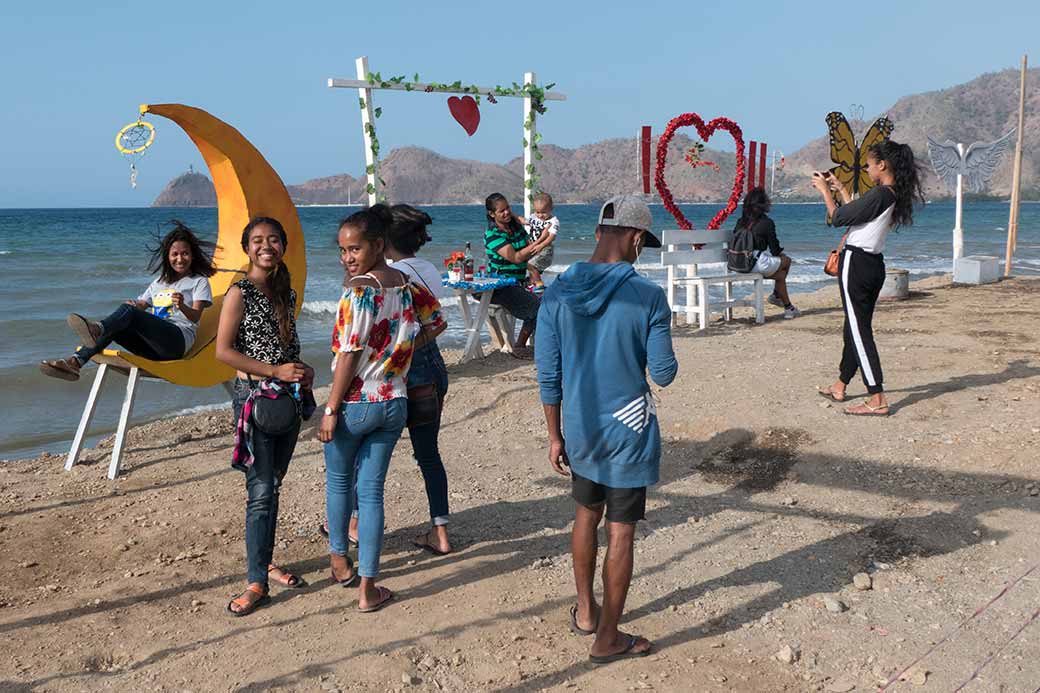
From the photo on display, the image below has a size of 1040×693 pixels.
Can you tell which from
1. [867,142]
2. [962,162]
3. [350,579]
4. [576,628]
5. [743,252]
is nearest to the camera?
[576,628]

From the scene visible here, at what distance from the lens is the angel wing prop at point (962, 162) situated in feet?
51.7

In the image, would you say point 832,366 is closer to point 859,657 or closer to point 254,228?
point 859,657

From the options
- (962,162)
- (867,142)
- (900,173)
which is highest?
(867,142)

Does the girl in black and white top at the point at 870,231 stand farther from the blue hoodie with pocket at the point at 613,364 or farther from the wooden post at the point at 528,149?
the wooden post at the point at 528,149

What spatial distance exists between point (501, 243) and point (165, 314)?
3.32m

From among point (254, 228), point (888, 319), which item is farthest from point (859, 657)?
point (888, 319)

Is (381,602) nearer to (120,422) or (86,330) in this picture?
(120,422)

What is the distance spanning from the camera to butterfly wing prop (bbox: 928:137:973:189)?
51.8 ft

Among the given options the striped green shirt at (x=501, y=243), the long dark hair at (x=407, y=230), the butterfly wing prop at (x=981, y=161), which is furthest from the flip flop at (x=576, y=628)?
the butterfly wing prop at (x=981, y=161)

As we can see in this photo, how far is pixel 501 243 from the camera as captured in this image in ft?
27.3

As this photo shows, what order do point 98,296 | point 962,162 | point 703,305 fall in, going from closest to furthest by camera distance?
point 703,305 < point 962,162 < point 98,296

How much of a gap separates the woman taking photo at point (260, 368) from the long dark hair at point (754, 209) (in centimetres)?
788

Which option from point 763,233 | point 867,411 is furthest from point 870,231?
point 763,233

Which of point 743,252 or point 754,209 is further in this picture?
point 754,209
